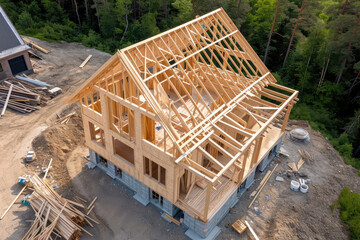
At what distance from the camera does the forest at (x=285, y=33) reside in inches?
1155

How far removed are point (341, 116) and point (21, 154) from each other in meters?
32.8

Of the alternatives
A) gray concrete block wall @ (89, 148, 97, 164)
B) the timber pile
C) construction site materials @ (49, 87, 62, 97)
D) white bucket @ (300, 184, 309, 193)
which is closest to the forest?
white bucket @ (300, 184, 309, 193)

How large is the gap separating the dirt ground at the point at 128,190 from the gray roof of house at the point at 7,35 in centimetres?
845

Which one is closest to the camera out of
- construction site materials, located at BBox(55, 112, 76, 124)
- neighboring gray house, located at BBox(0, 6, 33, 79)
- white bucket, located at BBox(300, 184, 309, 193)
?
white bucket, located at BBox(300, 184, 309, 193)

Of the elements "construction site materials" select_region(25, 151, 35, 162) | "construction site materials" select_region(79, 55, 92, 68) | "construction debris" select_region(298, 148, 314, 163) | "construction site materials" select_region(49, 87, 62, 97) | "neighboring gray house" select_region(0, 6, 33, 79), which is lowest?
"construction debris" select_region(298, 148, 314, 163)

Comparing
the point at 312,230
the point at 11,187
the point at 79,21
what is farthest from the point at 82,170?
the point at 79,21

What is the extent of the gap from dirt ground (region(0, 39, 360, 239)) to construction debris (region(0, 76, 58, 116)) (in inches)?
37.7

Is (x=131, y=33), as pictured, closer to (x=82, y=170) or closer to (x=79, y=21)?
(x=79, y=21)

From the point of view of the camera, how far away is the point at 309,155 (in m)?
23.3

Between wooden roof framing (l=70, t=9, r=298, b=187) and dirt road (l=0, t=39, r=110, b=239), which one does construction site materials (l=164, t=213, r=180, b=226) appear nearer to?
wooden roof framing (l=70, t=9, r=298, b=187)

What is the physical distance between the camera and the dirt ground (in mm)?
17019

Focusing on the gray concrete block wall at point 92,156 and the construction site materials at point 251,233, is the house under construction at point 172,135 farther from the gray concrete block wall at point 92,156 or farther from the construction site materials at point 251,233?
the construction site materials at point 251,233

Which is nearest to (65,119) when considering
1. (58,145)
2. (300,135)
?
(58,145)

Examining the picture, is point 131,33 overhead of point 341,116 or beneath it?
overhead
